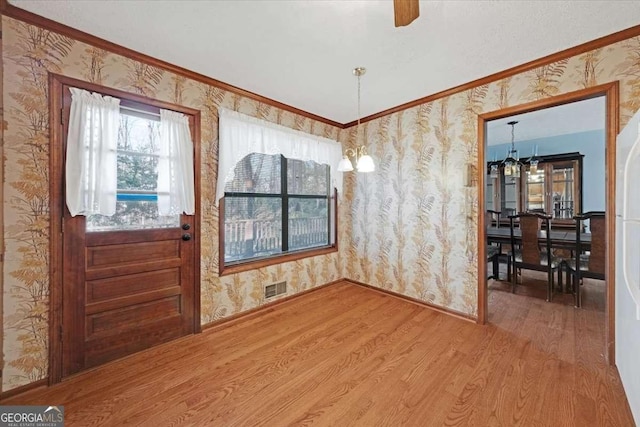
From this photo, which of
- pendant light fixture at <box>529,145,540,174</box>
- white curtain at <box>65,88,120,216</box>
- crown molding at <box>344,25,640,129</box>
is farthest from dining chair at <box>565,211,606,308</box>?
white curtain at <box>65,88,120,216</box>

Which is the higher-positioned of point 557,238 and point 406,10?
point 406,10

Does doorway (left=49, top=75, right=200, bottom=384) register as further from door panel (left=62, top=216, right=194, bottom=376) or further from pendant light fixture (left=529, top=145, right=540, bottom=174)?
pendant light fixture (left=529, top=145, right=540, bottom=174)

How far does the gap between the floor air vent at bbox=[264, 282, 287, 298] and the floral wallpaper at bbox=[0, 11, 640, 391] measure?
88 mm

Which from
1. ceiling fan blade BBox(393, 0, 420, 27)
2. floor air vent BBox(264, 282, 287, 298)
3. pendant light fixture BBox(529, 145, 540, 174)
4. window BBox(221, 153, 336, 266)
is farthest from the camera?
pendant light fixture BBox(529, 145, 540, 174)

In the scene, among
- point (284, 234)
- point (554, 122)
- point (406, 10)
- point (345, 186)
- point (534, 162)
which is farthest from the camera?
point (534, 162)

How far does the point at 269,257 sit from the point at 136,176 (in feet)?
5.32

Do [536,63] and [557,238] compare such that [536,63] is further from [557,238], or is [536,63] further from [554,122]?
[554,122]

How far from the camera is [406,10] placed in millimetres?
1136

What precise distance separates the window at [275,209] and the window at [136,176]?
0.68 m

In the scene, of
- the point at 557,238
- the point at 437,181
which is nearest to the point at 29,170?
the point at 437,181

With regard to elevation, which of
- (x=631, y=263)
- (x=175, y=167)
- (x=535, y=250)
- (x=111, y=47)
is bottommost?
(x=535, y=250)

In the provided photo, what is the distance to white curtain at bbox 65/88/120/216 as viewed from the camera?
6.01ft

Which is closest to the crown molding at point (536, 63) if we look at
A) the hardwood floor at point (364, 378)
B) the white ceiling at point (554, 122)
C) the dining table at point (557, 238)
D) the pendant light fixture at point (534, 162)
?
the white ceiling at point (554, 122)

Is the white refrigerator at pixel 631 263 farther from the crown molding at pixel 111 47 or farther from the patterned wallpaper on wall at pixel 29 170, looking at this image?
the patterned wallpaper on wall at pixel 29 170
